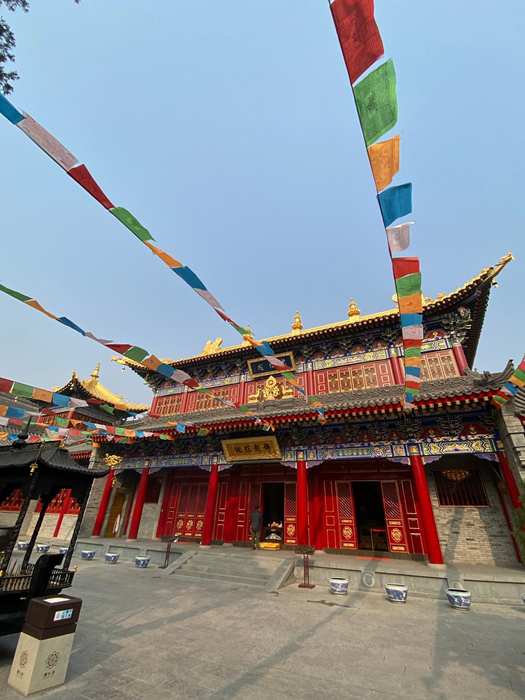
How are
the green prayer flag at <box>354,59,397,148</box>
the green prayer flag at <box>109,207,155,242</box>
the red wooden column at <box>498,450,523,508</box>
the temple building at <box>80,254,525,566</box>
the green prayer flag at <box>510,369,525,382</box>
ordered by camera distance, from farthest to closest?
the temple building at <box>80,254,525,566</box> → the red wooden column at <box>498,450,523,508</box> → the green prayer flag at <box>510,369,525,382</box> → the green prayer flag at <box>109,207,155,242</box> → the green prayer flag at <box>354,59,397,148</box>

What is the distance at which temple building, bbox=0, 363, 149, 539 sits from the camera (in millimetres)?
15641

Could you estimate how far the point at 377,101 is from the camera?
254cm

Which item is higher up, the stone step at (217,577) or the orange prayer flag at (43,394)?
the orange prayer flag at (43,394)

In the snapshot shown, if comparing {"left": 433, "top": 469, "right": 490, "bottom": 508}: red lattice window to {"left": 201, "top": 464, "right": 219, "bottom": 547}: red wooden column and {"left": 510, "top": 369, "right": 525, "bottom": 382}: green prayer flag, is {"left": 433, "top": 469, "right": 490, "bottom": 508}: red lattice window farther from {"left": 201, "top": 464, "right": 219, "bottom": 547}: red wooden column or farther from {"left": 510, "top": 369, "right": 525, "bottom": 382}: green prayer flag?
{"left": 201, "top": 464, "right": 219, "bottom": 547}: red wooden column

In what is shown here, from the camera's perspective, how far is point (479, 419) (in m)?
9.14

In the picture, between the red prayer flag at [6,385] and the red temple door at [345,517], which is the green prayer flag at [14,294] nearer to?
the red prayer flag at [6,385]

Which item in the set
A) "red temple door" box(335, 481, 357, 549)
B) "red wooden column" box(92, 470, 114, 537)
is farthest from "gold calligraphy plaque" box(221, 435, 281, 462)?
"red wooden column" box(92, 470, 114, 537)

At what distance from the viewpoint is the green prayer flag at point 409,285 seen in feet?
12.1

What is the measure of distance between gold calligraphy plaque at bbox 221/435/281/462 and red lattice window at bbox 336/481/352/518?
244 cm

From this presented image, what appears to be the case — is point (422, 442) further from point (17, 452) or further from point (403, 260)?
point (17, 452)

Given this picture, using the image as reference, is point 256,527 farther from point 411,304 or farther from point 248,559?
point 411,304

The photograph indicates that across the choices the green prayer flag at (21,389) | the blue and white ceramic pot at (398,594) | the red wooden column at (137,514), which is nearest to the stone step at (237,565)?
the blue and white ceramic pot at (398,594)

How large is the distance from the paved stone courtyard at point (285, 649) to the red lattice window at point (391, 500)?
359cm

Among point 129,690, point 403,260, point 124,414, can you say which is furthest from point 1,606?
point 124,414
